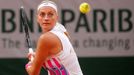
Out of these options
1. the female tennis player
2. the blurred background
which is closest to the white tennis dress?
the female tennis player

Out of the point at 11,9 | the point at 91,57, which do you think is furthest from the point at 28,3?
the point at 91,57

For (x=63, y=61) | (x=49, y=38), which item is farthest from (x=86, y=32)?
(x=49, y=38)

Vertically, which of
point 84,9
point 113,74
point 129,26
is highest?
point 84,9

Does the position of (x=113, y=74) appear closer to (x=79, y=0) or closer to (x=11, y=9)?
(x=79, y=0)

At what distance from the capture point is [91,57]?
24.8 ft

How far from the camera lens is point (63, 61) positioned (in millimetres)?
4039

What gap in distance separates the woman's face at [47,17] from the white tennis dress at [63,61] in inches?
1.9

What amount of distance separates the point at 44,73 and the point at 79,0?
120 cm

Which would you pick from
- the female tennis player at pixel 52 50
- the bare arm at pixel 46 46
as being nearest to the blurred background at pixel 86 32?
the female tennis player at pixel 52 50

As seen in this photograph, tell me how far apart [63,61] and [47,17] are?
37 cm

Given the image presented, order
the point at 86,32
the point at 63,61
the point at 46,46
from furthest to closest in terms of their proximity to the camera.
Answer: the point at 86,32
the point at 63,61
the point at 46,46

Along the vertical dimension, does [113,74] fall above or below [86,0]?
below

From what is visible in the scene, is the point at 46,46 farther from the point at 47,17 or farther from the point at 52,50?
the point at 47,17

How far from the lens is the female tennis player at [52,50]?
3945 mm
